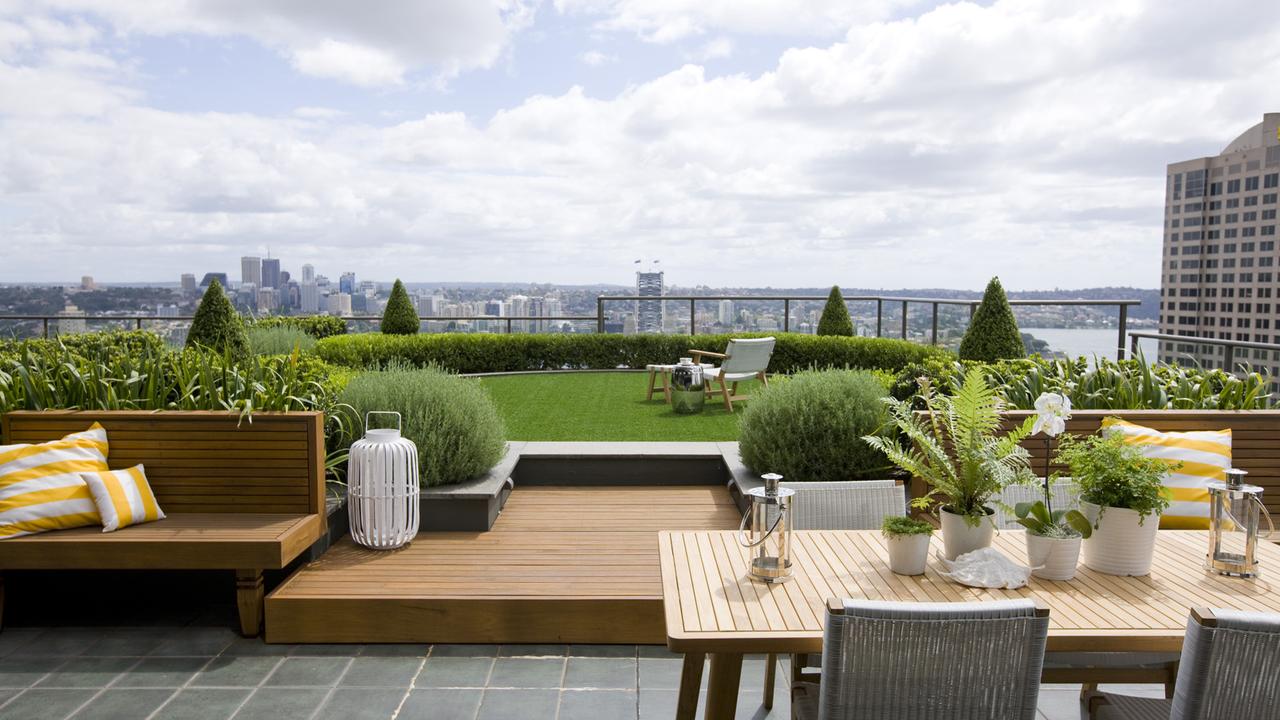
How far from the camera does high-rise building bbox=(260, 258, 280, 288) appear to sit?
1302cm

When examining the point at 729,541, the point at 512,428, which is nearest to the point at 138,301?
the point at 512,428

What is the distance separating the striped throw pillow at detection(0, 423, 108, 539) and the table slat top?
2.64 m

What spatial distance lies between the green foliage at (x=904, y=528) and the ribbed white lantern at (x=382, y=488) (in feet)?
8.10

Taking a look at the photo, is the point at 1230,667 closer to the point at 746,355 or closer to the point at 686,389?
the point at 686,389

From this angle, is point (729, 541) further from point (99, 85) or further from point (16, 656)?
point (99, 85)

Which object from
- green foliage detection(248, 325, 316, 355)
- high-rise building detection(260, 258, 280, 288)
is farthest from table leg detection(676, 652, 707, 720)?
high-rise building detection(260, 258, 280, 288)

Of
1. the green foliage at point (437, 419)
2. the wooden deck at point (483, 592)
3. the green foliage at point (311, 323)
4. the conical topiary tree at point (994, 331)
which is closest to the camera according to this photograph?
the wooden deck at point (483, 592)

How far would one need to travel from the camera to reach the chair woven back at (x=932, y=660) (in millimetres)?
1573

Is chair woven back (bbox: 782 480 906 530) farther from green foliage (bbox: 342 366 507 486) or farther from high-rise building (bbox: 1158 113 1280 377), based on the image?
high-rise building (bbox: 1158 113 1280 377)

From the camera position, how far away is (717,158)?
14.1 meters

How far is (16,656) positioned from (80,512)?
0.58 m

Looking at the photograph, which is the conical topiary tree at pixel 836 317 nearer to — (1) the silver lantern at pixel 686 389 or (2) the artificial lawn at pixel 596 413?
(2) the artificial lawn at pixel 596 413

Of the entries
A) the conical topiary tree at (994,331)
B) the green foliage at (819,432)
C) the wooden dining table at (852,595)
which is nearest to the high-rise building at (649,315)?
the conical topiary tree at (994,331)

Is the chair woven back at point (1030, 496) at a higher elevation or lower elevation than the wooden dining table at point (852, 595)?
higher
